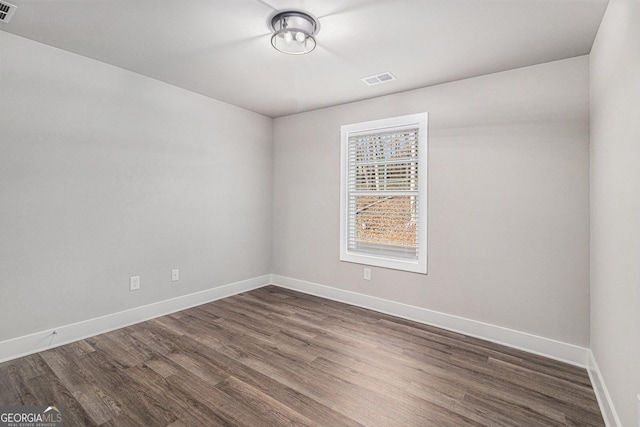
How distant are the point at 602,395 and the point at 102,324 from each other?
154 inches

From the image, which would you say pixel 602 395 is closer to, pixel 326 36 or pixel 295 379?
pixel 295 379

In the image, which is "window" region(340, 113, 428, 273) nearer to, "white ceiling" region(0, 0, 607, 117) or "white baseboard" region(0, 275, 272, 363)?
"white ceiling" region(0, 0, 607, 117)

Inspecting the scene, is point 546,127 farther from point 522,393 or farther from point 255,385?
point 255,385

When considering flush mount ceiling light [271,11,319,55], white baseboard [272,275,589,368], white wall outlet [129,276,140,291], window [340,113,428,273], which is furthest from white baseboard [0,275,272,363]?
flush mount ceiling light [271,11,319,55]

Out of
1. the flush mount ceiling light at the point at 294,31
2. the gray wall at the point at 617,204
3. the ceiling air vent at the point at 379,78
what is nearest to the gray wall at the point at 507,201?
the gray wall at the point at 617,204

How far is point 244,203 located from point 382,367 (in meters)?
2.74

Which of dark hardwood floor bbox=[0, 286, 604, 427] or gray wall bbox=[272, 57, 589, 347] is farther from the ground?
gray wall bbox=[272, 57, 589, 347]

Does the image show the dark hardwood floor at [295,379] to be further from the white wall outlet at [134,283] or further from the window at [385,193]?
the window at [385,193]

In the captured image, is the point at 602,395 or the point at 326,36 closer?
the point at 602,395

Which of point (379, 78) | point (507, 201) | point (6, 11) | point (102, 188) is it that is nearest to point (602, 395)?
point (507, 201)

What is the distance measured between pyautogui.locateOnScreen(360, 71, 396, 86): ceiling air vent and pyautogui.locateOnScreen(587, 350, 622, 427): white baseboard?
9.25 feet

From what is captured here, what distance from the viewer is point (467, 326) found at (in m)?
2.90

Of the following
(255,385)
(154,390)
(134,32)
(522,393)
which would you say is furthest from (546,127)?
(154,390)

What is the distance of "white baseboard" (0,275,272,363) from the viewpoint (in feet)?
7.73
